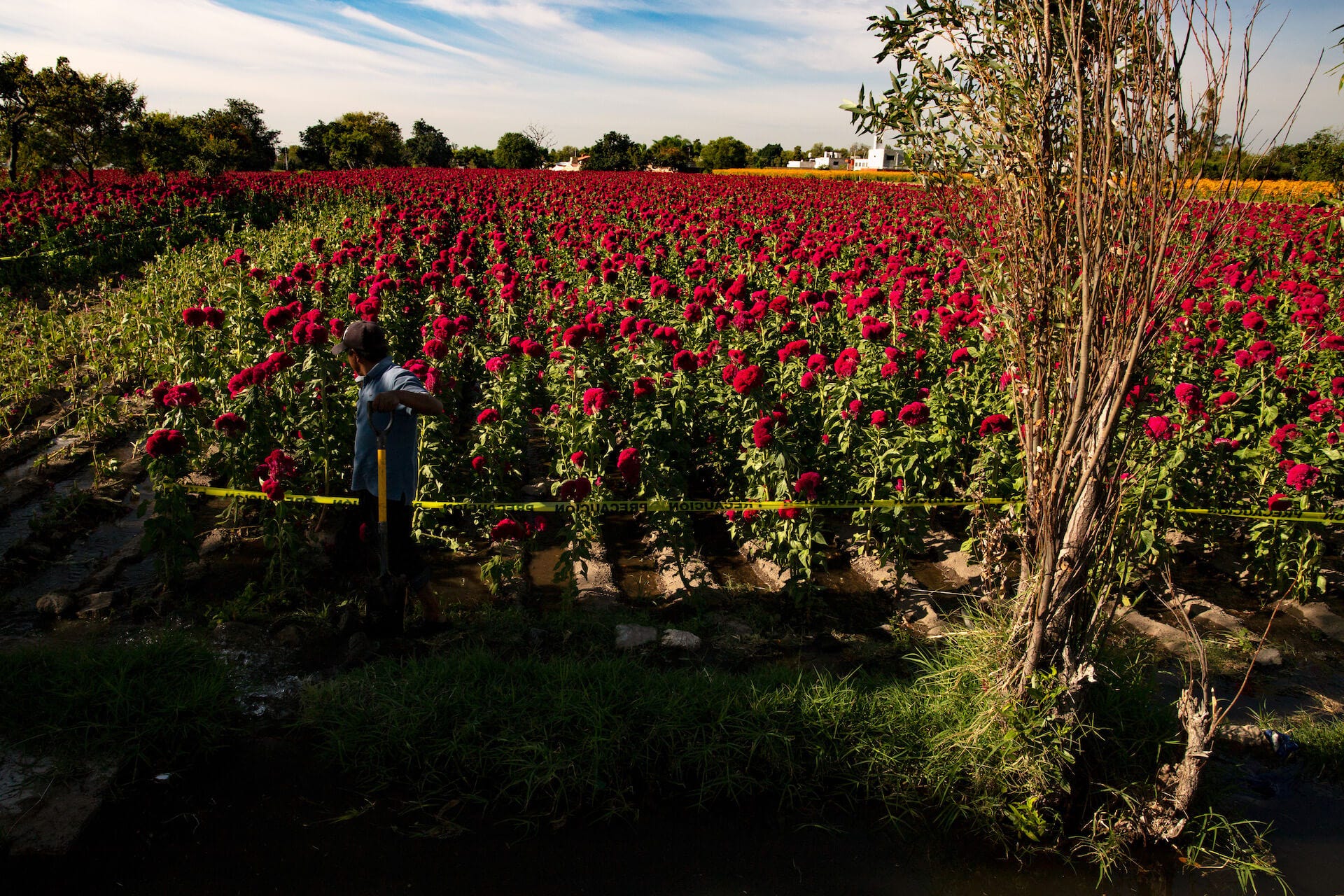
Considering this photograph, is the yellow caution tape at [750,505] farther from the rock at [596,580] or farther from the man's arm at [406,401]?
the man's arm at [406,401]

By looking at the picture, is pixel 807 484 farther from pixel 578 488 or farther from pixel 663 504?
pixel 578 488

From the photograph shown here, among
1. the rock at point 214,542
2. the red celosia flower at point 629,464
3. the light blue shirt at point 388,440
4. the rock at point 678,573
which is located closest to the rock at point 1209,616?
the rock at point 678,573

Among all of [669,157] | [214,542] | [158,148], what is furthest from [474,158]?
[214,542]

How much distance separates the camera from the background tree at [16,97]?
88.6ft

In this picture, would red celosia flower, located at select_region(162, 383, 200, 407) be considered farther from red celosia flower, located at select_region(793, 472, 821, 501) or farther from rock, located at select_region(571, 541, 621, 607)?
red celosia flower, located at select_region(793, 472, 821, 501)

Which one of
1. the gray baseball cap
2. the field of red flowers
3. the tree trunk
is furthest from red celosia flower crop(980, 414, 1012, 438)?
the tree trunk

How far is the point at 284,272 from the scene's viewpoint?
387 inches

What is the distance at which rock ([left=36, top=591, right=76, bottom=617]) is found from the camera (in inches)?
171

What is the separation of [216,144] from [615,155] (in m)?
20.8

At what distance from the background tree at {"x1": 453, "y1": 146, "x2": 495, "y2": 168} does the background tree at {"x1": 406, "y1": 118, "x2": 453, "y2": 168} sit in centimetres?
64

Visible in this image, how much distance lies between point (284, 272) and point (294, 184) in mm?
20123

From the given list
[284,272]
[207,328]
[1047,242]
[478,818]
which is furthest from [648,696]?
[284,272]

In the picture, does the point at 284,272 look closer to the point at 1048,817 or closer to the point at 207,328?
the point at 207,328

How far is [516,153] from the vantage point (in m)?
47.7
